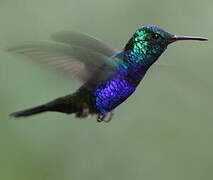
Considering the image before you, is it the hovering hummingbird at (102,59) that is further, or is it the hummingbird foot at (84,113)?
the hummingbird foot at (84,113)

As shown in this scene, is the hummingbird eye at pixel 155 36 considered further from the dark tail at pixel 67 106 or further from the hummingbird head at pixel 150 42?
the dark tail at pixel 67 106

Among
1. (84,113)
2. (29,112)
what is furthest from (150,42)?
(29,112)

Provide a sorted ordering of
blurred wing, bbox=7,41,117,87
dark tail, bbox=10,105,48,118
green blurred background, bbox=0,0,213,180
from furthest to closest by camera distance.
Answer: green blurred background, bbox=0,0,213,180, dark tail, bbox=10,105,48,118, blurred wing, bbox=7,41,117,87

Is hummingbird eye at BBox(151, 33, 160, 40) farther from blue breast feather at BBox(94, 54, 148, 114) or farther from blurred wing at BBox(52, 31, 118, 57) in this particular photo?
blurred wing at BBox(52, 31, 118, 57)

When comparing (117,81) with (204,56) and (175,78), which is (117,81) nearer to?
(175,78)

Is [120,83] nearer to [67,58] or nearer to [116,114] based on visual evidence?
[67,58]

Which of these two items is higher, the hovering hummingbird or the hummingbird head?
the hummingbird head

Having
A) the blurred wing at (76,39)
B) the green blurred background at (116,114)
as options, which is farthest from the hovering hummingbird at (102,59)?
the green blurred background at (116,114)

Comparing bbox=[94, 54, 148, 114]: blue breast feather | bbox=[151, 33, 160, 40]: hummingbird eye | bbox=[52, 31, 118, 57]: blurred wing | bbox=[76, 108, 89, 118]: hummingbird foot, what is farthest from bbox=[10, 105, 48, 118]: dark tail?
bbox=[151, 33, 160, 40]: hummingbird eye
